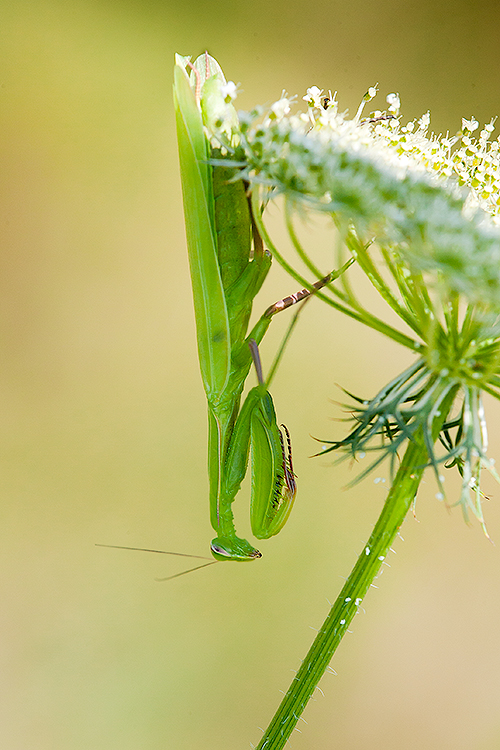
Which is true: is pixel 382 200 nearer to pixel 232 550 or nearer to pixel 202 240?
pixel 202 240

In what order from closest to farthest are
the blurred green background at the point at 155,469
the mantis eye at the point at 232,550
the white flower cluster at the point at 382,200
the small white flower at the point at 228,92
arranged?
the white flower cluster at the point at 382,200
the small white flower at the point at 228,92
the mantis eye at the point at 232,550
the blurred green background at the point at 155,469

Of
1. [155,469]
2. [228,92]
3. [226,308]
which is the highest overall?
[228,92]

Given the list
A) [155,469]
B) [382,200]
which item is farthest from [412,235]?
[155,469]

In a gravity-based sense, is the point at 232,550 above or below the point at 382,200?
below

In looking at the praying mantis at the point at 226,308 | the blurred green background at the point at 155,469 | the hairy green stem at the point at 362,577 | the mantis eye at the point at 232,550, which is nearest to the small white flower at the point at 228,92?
the praying mantis at the point at 226,308

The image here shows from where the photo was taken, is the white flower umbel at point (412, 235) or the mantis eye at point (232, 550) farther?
the mantis eye at point (232, 550)

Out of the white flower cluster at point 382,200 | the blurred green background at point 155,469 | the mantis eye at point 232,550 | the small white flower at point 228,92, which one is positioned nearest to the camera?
the white flower cluster at point 382,200

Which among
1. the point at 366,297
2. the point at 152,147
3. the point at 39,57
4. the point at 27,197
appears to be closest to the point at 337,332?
the point at 366,297

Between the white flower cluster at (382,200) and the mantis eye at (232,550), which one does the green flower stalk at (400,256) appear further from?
the mantis eye at (232,550)
